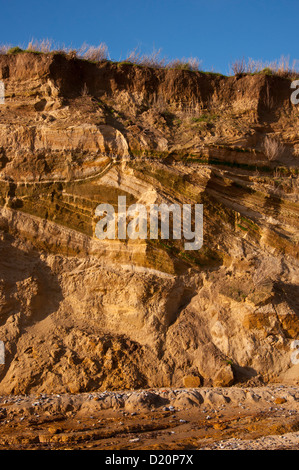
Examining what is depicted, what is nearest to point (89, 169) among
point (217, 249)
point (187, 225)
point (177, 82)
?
point (187, 225)

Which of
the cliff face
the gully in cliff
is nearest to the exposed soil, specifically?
the cliff face

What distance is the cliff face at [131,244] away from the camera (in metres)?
7.97

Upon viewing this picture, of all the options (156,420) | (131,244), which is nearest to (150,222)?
(131,244)

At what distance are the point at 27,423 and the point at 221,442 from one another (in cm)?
262

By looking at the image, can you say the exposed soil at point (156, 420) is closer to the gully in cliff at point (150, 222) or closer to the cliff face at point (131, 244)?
the cliff face at point (131, 244)

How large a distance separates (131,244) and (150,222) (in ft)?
1.81

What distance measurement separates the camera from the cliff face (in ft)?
26.2

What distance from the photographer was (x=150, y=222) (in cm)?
866

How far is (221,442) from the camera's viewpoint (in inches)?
223

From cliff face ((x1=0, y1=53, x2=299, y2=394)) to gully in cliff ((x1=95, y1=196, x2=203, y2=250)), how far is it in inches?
6.1

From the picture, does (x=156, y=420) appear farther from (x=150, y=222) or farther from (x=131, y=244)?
A: (x=150, y=222)

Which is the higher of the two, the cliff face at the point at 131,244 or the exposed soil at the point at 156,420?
the cliff face at the point at 131,244

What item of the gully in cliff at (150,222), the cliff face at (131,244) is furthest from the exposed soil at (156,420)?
the gully in cliff at (150,222)

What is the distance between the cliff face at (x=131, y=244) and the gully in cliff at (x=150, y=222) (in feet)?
0.51
